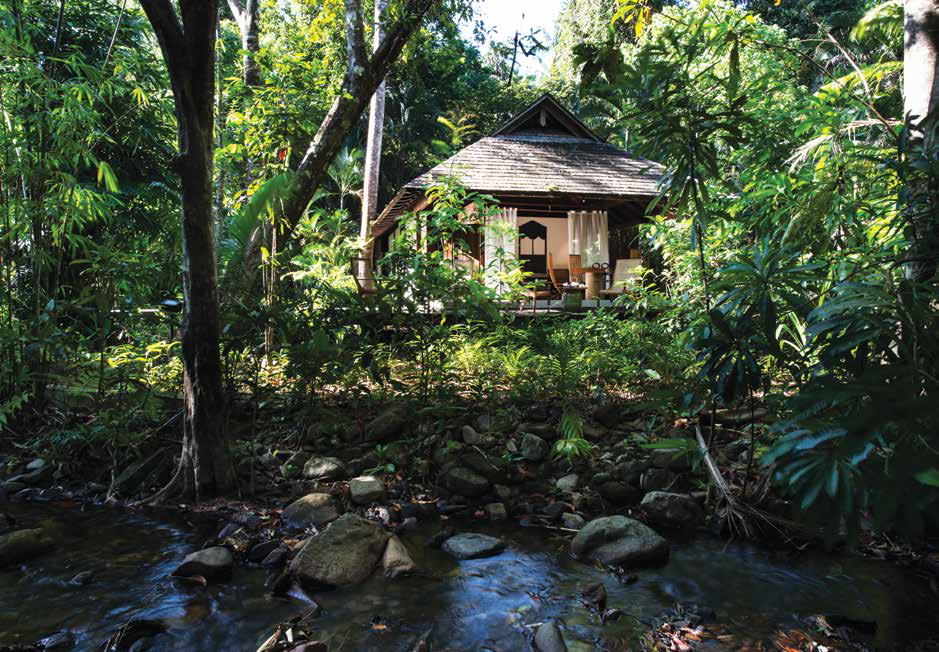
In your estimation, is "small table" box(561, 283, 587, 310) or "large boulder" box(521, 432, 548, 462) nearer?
"large boulder" box(521, 432, 548, 462)

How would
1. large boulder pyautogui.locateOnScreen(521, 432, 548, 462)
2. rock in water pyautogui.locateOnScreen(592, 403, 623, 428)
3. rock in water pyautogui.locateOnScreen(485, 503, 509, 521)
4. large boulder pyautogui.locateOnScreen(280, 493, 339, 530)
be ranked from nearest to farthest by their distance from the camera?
large boulder pyautogui.locateOnScreen(280, 493, 339, 530) < rock in water pyautogui.locateOnScreen(485, 503, 509, 521) < large boulder pyautogui.locateOnScreen(521, 432, 548, 462) < rock in water pyautogui.locateOnScreen(592, 403, 623, 428)

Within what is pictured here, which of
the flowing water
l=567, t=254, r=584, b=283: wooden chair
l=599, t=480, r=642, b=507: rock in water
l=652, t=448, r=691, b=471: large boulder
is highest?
l=567, t=254, r=584, b=283: wooden chair

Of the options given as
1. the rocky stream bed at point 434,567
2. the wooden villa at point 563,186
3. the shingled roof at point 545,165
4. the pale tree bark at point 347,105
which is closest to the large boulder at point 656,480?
the rocky stream bed at point 434,567

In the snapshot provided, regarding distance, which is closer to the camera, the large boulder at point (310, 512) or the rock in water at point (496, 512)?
the large boulder at point (310, 512)

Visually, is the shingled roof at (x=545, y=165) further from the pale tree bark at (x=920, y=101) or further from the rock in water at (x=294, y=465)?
the pale tree bark at (x=920, y=101)

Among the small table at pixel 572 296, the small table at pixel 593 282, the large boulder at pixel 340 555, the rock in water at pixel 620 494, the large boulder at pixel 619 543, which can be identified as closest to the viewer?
the large boulder at pixel 340 555

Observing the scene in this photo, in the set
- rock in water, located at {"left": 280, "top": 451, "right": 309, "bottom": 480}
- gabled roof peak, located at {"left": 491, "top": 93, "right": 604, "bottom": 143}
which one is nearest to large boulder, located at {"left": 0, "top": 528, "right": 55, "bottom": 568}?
rock in water, located at {"left": 280, "top": 451, "right": 309, "bottom": 480}

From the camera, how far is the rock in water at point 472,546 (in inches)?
127

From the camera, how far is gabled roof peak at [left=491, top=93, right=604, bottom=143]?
13414mm

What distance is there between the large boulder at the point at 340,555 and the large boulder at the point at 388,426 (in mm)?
1337

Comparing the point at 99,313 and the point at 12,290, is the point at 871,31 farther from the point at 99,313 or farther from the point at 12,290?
the point at 12,290

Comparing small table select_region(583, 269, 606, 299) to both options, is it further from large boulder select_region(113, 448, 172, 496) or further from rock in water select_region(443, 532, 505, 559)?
large boulder select_region(113, 448, 172, 496)

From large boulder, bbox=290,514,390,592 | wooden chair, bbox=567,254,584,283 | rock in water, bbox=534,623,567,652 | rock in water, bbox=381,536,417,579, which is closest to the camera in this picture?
rock in water, bbox=534,623,567,652

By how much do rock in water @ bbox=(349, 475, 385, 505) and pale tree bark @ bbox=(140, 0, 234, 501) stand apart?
0.84 m
